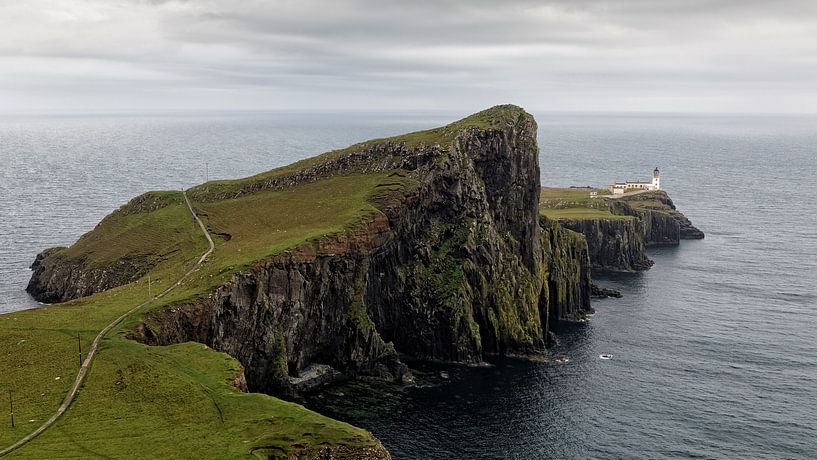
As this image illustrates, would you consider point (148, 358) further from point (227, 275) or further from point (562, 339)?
point (562, 339)

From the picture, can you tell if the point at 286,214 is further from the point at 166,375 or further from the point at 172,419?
the point at 172,419

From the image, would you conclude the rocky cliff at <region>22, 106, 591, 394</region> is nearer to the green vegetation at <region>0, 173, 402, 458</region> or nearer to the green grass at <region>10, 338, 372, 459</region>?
the green vegetation at <region>0, 173, 402, 458</region>

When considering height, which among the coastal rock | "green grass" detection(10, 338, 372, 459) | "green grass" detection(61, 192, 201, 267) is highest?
"green grass" detection(61, 192, 201, 267)

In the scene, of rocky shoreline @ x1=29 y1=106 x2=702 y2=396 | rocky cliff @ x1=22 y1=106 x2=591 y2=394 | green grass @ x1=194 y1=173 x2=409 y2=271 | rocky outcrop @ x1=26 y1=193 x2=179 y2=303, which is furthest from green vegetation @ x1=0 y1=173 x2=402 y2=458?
rocky outcrop @ x1=26 y1=193 x2=179 y2=303

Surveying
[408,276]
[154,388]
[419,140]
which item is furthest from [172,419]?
[419,140]

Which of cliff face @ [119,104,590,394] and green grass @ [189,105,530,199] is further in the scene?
green grass @ [189,105,530,199]

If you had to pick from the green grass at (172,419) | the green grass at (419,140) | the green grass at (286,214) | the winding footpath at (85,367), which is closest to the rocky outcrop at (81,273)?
the green grass at (286,214)

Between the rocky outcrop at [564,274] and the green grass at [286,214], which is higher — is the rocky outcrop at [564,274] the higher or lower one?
the lower one

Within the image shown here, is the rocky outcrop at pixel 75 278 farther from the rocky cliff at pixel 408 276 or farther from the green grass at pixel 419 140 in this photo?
the green grass at pixel 419 140
